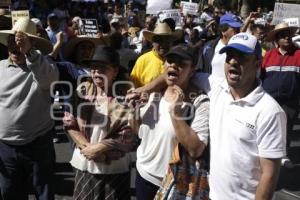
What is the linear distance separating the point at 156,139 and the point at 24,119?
3.92ft

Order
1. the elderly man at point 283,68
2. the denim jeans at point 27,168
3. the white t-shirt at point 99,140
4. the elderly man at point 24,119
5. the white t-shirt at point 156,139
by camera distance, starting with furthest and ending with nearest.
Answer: the elderly man at point 283,68 < the denim jeans at point 27,168 < the elderly man at point 24,119 < the white t-shirt at point 99,140 < the white t-shirt at point 156,139

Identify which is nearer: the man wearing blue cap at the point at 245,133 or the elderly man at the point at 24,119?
the man wearing blue cap at the point at 245,133

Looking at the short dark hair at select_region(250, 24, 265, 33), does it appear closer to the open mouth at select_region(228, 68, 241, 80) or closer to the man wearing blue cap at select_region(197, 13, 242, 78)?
the man wearing blue cap at select_region(197, 13, 242, 78)

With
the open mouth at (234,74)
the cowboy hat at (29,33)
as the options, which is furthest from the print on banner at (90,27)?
the open mouth at (234,74)

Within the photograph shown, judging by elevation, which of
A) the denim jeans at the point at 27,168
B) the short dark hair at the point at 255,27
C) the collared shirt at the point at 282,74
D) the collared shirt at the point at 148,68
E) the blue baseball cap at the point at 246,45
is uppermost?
the blue baseball cap at the point at 246,45

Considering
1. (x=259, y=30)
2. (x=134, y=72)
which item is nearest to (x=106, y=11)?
(x=259, y=30)

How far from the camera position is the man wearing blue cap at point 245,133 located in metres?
2.48

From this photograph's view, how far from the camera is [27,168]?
3998mm

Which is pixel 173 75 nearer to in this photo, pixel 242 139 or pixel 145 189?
pixel 242 139

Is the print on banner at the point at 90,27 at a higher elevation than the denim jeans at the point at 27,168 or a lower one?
higher

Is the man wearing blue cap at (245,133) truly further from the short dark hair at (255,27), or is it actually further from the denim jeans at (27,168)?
the short dark hair at (255,27)

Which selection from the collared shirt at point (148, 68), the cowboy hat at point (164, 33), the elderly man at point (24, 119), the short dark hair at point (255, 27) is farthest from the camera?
the short dark hair at point (255, 27)

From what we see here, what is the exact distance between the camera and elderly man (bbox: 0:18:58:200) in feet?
12.4

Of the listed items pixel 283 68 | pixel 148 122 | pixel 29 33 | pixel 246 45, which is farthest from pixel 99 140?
pixel 283 68
